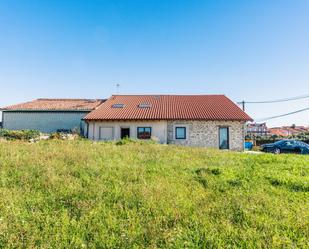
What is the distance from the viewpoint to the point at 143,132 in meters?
21.8

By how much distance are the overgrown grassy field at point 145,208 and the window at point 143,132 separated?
14265 mm

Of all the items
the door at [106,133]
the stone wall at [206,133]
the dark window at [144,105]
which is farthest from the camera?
the dark window at [144,105]

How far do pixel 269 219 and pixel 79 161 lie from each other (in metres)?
5.70

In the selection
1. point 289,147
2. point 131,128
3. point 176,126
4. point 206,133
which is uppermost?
point 176,126

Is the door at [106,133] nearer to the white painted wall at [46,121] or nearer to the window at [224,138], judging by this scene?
the white painted wall at [46,121]

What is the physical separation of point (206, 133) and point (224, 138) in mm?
1618

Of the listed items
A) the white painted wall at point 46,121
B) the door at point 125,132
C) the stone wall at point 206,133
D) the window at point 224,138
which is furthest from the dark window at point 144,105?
the window at point 224,138

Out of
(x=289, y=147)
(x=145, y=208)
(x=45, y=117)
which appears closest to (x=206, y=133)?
(x=289, y=147)

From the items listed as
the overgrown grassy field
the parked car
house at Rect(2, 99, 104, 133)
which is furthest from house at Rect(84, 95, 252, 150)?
the overgrown grassy field

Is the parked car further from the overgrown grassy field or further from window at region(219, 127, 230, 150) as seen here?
the overgrown grassy field

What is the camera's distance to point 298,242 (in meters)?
3.49

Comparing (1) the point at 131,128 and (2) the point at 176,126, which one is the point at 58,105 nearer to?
(1) the point at 131,128

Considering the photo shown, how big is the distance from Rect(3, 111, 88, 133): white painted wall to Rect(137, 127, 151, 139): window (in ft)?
24.1

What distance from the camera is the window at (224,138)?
21219mm
